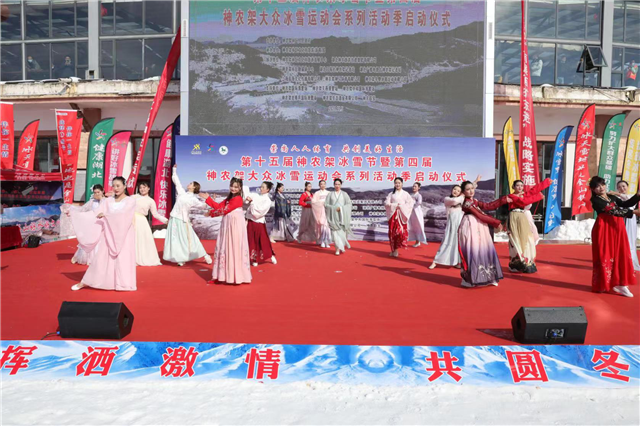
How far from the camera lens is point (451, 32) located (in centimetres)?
1291

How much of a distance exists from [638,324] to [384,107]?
8460mm

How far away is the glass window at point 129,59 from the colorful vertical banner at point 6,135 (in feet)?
12.2

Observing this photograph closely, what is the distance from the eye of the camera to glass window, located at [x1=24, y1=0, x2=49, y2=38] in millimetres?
16797

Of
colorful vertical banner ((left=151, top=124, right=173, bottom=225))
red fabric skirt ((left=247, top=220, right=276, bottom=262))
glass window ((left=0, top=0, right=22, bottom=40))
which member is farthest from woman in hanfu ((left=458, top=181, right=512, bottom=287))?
glass window ((left=0, top=0, right=22, bottom=40))

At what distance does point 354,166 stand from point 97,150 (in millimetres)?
6899

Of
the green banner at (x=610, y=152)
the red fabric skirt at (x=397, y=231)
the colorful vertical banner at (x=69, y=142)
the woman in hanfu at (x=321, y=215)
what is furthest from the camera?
the green banner at (x=610, y=152)

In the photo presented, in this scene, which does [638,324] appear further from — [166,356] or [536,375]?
[166,356]

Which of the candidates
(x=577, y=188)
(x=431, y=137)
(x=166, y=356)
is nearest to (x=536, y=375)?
(x=166, y=356)

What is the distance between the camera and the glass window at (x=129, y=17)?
650 inches

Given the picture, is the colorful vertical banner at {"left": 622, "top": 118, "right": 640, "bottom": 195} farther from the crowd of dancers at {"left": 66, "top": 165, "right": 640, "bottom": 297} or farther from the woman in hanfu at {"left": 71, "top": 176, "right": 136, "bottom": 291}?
the woman in hanfu at {"left": 71, "top": 176, "right": 136, "bottom": 291}

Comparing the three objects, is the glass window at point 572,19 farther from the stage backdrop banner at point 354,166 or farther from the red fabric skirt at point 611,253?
the red fabric skirt at point 611,253

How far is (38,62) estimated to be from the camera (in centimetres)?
1691

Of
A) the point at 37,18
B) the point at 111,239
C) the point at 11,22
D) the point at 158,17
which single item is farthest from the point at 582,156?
the point at 11,22

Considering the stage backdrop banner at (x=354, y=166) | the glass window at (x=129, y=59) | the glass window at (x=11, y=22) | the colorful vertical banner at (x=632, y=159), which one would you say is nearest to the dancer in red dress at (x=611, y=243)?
the stage backdrop banner at (x=354, y=166)
